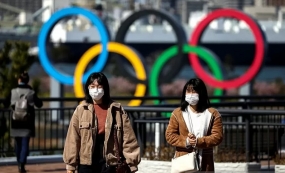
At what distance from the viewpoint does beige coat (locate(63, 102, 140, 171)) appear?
859 centimetres

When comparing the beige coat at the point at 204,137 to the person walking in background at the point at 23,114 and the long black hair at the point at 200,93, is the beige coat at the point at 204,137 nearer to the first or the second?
the long black hair at the point at 200,93

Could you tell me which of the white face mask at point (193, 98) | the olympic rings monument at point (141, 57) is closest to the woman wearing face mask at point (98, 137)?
the white face mask at point (193, 98)

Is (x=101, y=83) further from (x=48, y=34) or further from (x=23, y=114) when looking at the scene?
(x=48, y=34)

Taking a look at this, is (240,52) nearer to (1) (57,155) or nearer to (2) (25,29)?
(2) (25,29)

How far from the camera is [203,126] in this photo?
894cm

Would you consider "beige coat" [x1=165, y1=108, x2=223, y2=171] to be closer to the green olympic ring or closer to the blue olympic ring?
the green olympic ring

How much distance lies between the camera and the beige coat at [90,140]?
338 inches

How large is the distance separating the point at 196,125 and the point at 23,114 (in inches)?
233

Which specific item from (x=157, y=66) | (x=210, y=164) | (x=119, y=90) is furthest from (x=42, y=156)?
(x=119, y=90)

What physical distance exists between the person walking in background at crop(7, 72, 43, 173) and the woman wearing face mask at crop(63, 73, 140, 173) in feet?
19.0

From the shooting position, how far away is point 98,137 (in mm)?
8672

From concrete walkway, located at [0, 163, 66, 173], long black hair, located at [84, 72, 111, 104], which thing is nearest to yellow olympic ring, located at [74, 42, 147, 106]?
concrete walkway, located at [0, 163, 66, 173]

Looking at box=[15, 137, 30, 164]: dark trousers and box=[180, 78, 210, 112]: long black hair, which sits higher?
box=[180, 78, 210, 112]: long black hair

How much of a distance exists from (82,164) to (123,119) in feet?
1.87
